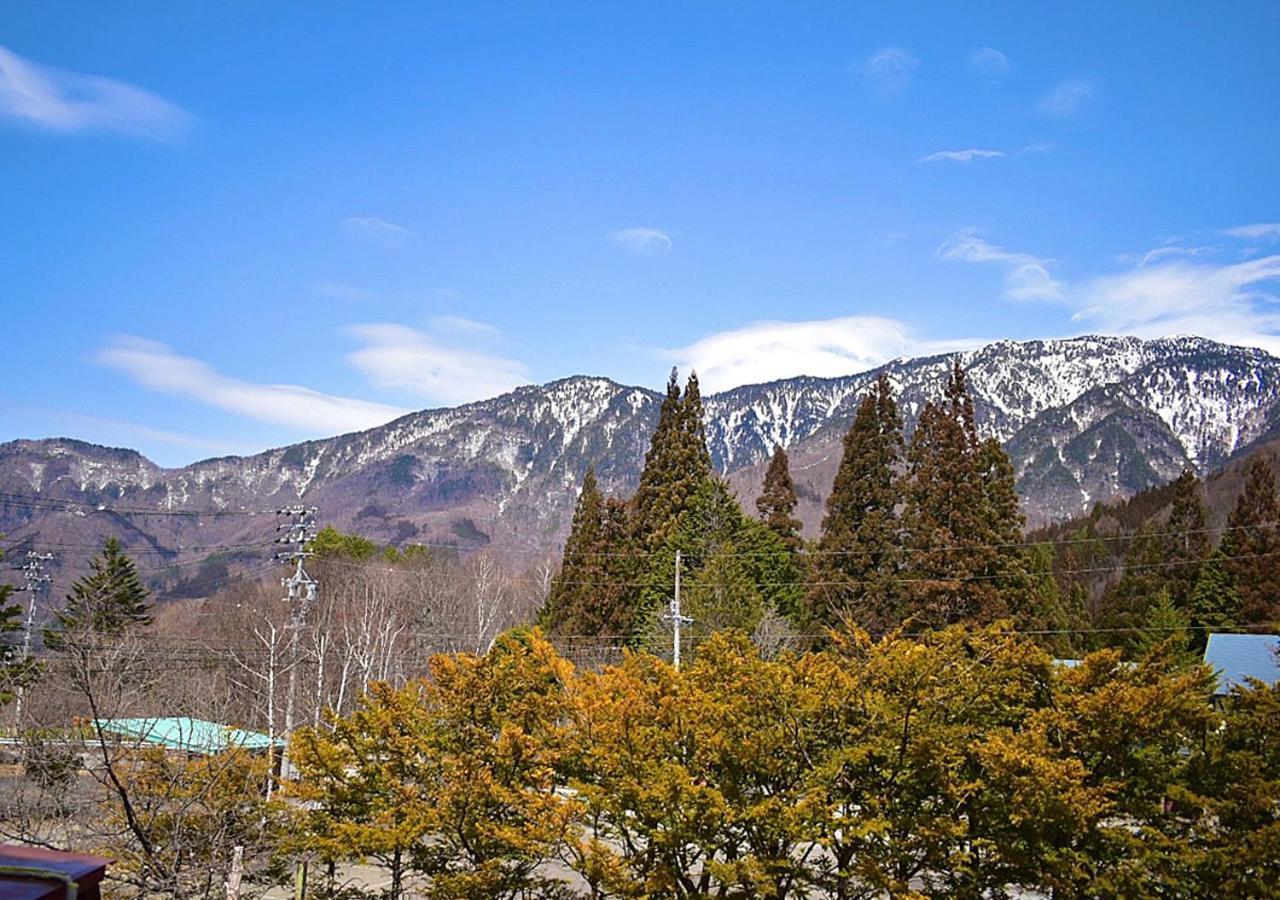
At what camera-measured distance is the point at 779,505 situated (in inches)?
1624

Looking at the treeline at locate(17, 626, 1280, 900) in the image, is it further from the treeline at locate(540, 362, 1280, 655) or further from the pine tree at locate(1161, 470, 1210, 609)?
the pine tree at locate(1161, 470, 1210, 609)

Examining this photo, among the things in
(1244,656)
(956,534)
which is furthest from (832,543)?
(1244,656)

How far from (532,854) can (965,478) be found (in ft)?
83.1

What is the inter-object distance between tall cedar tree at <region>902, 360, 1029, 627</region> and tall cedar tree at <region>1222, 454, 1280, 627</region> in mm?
12047

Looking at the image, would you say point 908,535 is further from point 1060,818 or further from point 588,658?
point 1060,818

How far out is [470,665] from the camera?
14.0 meters

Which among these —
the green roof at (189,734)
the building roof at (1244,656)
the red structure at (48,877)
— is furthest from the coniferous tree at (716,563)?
the red structure at (48,877)

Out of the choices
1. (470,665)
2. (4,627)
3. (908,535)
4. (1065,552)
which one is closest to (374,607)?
(4,627)

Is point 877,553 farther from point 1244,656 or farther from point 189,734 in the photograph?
point 189,734

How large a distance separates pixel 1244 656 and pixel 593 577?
A: 24.3m

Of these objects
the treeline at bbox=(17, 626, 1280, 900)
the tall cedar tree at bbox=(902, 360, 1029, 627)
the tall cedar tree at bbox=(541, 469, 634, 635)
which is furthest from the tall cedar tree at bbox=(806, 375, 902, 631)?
the treeline at bbox=(17, 626, 1280, 900)

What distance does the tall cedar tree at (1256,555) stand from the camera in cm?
3916

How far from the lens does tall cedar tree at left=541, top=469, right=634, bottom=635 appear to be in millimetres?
39844

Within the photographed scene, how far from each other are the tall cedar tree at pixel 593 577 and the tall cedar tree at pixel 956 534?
12.5 m
